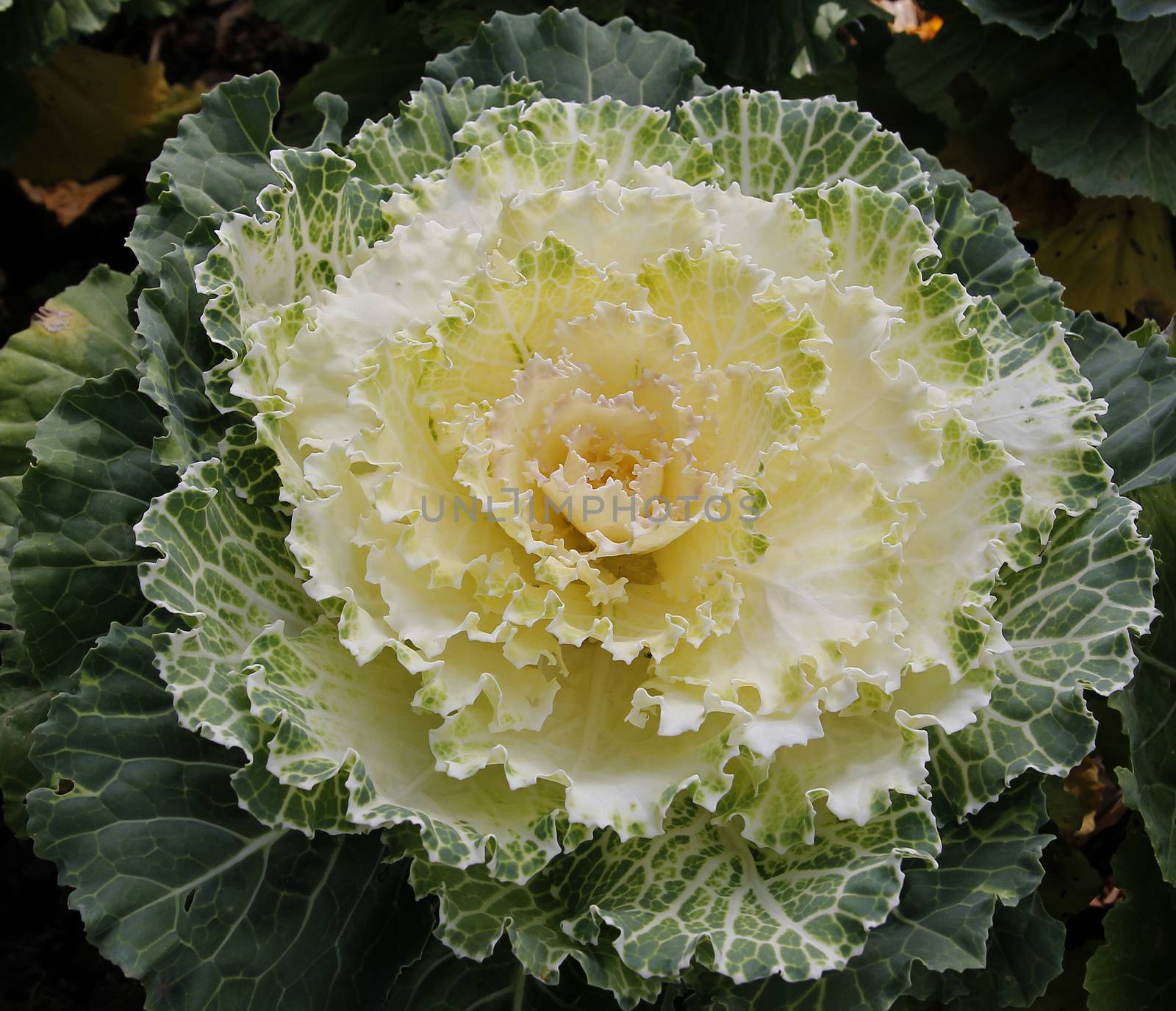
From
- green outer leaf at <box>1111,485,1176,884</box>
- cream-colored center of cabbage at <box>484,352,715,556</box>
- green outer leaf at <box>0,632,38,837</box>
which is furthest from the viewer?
green outer leaf at <box>0,632,38,837</box>

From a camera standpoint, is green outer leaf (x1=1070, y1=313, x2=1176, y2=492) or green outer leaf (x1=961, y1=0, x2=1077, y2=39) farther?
green outer leaf (x1=961, y1=0, x2=1077, y2=39)

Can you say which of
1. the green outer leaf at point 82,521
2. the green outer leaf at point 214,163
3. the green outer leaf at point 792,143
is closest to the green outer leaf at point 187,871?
the green outer leaf at point 82,521

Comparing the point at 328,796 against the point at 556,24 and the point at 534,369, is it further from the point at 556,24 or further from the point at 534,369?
the point at 556,24

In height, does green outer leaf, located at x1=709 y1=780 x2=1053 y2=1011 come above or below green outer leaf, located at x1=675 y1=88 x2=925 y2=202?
below

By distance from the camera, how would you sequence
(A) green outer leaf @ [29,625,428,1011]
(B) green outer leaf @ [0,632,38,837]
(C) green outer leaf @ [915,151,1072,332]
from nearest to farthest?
(A) green outer leaf @ [29,625,428,1011]
(B) green outer leaf @ [0,632,38,837]
(C) green outer leaf @ [915,151,1072,332]

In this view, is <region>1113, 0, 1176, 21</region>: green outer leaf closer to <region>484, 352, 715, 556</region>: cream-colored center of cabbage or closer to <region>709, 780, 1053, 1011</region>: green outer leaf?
<region>484, 352, 715, 556</region>: cream-colored center of cabbage

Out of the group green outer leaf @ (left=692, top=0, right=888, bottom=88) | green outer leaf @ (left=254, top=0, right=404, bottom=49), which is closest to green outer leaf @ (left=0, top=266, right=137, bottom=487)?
green outer leaf @ (left=254, top=0, right=404, bottom=49)

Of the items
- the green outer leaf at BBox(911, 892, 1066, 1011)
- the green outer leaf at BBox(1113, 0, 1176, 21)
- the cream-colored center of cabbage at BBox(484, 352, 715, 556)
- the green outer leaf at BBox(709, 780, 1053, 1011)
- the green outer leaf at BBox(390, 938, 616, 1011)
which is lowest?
the green outer leaf at BBox(390, 938, 616, 1011)
